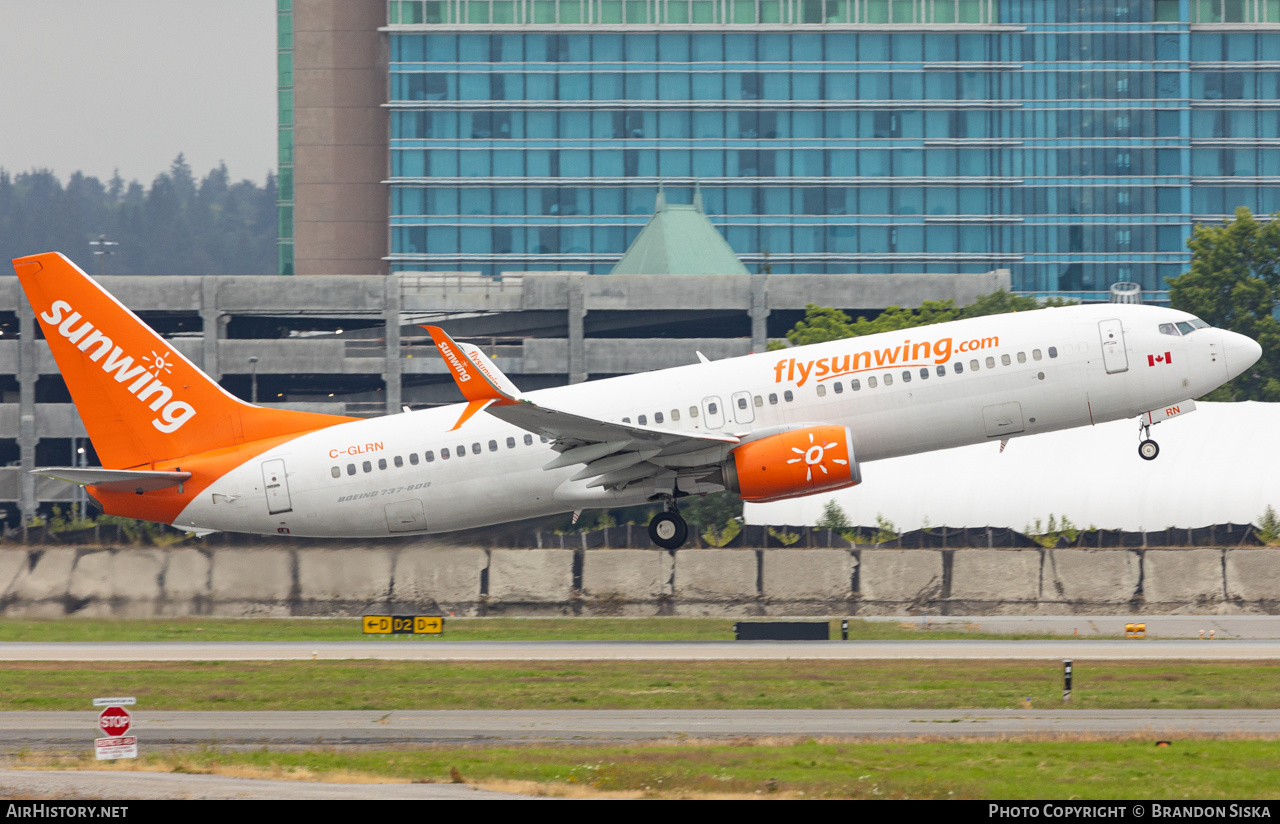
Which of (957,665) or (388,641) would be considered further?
(388,641)

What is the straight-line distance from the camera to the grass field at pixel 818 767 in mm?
22547

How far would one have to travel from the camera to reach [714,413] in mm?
39531

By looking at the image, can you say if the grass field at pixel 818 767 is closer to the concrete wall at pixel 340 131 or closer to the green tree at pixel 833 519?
the green tree at pixel 833 519

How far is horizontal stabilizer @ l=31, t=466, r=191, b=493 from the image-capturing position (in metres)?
39.1

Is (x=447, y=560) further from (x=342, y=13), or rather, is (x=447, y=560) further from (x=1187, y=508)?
(x=342, y=13)

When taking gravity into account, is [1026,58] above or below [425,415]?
above

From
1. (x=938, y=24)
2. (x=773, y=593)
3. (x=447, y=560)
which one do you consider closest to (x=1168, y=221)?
(x=938, y=24)

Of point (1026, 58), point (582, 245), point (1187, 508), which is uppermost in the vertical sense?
point (1026, 58)

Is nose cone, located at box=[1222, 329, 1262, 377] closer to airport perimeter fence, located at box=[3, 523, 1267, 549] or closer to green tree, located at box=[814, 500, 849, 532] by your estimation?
airport perimeter fence, located at box=[3, 523, 1267, 549]

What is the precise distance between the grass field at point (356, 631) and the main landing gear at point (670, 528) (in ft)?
20.0

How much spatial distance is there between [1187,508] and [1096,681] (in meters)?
27.5

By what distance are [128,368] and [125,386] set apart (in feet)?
1.78

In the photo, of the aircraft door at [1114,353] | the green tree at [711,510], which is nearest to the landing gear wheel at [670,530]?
the aircraft door at [1114,353]

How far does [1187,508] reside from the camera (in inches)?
2359
